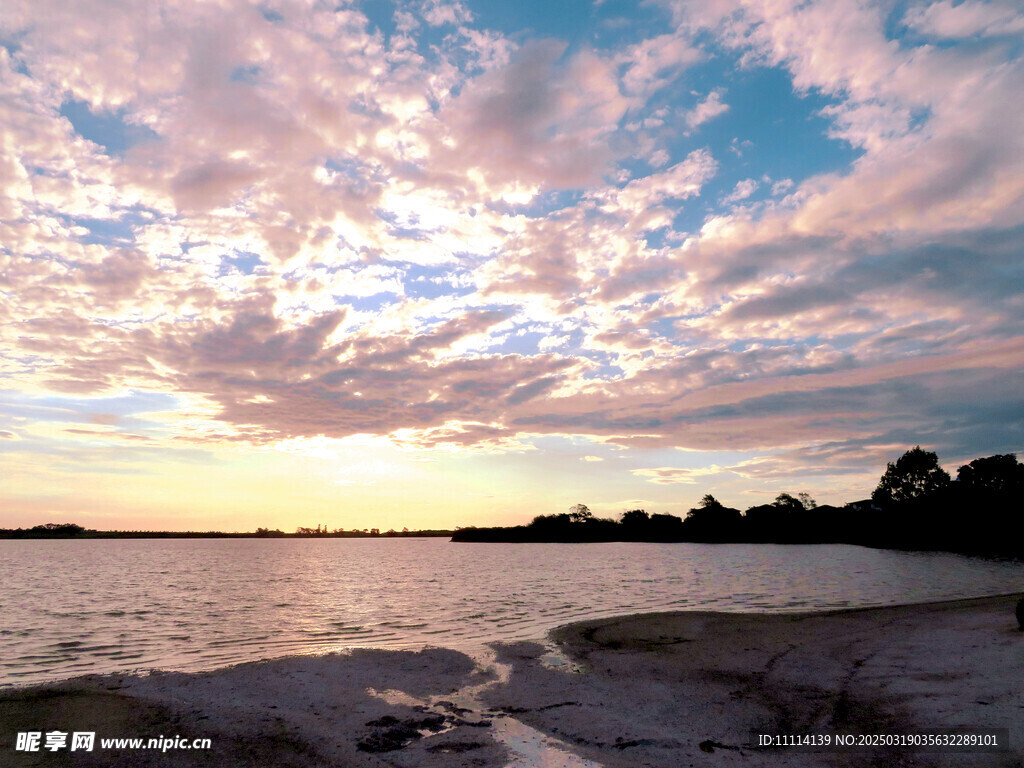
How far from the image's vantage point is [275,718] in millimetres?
14555

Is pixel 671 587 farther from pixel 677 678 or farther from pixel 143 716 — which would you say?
pixel 143 716

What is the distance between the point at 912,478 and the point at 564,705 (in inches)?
7668

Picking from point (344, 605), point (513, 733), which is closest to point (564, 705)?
point (513, 733)

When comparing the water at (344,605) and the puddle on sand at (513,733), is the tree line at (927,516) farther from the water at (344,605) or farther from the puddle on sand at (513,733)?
the puddle on sand at (513,733)

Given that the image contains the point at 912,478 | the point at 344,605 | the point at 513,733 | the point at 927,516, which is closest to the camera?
the point at 513,733

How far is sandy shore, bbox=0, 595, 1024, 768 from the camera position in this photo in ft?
40.2

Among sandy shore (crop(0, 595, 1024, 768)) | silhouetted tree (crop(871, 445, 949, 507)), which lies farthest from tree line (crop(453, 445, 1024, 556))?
sandy shore (crop(0, 595, 1024, 768))

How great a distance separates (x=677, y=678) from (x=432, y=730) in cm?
892

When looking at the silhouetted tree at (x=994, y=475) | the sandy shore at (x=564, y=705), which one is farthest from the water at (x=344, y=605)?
the silhouetted tree at (x=994, y=475)

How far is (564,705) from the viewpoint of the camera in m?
15.9

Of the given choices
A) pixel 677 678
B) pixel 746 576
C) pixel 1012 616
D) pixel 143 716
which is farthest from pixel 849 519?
pixel 143 716

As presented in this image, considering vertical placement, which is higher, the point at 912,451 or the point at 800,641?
the point at 912,451

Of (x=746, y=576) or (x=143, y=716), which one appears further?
(x=746, y=576)

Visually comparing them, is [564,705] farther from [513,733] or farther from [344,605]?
[344,605]
